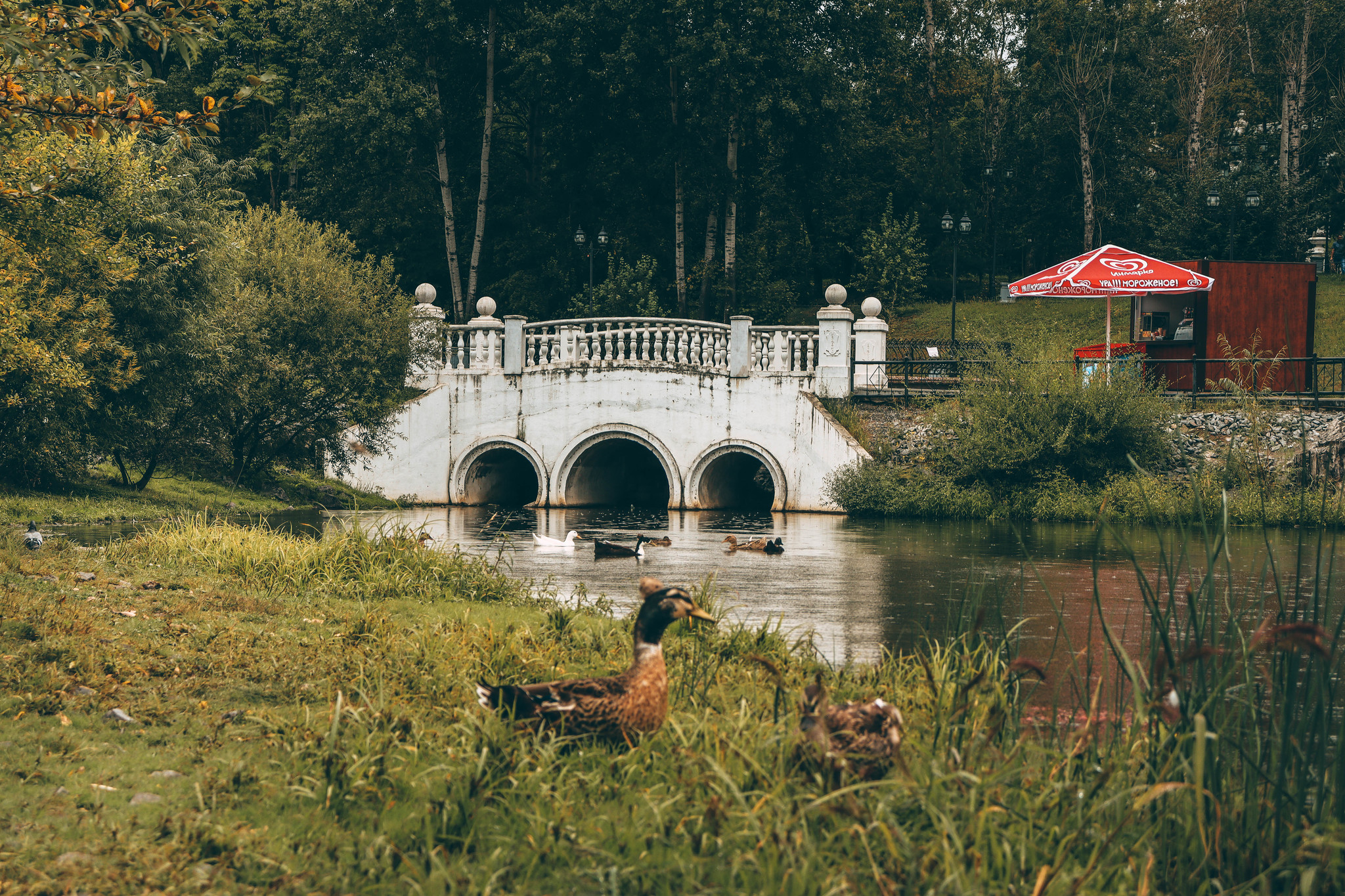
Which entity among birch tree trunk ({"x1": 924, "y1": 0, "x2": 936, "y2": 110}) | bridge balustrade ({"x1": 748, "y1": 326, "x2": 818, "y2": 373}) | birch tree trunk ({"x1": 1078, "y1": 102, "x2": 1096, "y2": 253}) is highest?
birch tree trunk ({"x1": 924, "y1": 0, "x2": 936, "y2": 110})

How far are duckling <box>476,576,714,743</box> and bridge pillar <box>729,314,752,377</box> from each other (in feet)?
61.2

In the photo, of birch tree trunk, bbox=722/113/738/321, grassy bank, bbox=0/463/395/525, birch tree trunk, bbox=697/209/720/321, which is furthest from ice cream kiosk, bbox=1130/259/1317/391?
grassy bank, bbox=0/463/395/525

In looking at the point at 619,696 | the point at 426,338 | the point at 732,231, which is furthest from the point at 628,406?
the point at 619,696

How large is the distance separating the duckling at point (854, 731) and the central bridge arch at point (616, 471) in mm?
19552

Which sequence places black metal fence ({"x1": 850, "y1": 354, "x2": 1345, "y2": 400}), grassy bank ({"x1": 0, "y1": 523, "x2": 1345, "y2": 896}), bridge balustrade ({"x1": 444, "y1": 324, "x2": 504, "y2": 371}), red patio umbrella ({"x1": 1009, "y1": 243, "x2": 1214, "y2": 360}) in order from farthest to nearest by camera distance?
bridge balustrade ({"x1": 444, "y1": 324, "x2": 504, "y2": 371}) → black metal fence ({"x1": 850, "y1": 354, "x2": 1345, "y2": 400}) → red patio umbrella ({"x1": 1009, "y1": 243, "x2": 1214, "y2": 360}) → grassy bank ({"x1": 0, "y1": 523, "x2": 1345, "y2": 896})

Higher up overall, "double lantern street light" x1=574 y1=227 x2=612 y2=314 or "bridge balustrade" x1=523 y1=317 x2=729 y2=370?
"double lantern street light" x1=574 y1=227 x2=612 y2=314

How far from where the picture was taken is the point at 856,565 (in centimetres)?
1427

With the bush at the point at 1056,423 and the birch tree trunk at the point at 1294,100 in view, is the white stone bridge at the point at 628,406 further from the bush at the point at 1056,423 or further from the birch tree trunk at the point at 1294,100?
the birch tree trunk at the point at 1294,100

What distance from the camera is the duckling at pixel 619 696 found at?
15.7 ft

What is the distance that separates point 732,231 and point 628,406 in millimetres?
12451

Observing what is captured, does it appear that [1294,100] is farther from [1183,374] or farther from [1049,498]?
[1049,498]

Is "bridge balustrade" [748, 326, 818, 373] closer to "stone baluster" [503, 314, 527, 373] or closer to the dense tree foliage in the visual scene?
"stone baluster" [503, 314, 527, 373]

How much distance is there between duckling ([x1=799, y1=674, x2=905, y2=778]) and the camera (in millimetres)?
4316

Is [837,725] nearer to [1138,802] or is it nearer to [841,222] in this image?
[1138,802]
